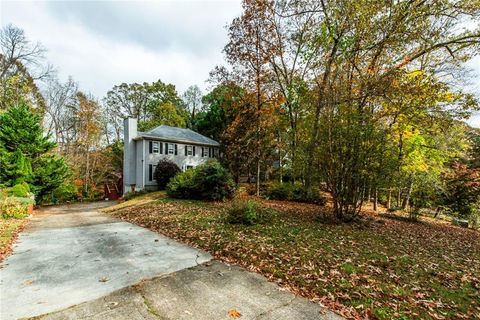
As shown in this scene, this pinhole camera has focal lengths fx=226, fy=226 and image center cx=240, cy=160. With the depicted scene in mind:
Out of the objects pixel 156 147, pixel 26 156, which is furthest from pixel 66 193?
pixel 156 147

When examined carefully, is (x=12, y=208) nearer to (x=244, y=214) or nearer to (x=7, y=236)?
(x=7, y=236)

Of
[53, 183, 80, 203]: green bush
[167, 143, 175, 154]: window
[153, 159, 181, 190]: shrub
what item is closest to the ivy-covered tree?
[53, 183, 80, 203]: green bush

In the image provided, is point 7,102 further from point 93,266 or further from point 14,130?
point 93,266

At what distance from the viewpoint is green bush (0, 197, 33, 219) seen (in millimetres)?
9492

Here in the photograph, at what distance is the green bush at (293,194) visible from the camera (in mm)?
13273

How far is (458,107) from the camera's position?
10688 millimetres

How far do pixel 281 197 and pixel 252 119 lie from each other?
21.1 feet

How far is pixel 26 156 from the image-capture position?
1519 cm

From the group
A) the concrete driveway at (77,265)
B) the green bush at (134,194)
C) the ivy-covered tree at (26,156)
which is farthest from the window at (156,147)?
the concrete driveway at (77,265)

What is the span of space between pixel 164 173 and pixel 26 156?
29.3 ft

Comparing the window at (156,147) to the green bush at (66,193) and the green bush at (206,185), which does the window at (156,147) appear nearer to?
the green bush at (206,185)

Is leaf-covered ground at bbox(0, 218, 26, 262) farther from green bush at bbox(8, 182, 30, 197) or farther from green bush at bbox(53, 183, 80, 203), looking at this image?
green bush at bbox(53, 183, 80, 203)

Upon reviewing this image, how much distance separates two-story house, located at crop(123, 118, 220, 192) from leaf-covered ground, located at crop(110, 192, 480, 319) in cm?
1219

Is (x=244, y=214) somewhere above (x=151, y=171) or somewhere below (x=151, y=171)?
below
